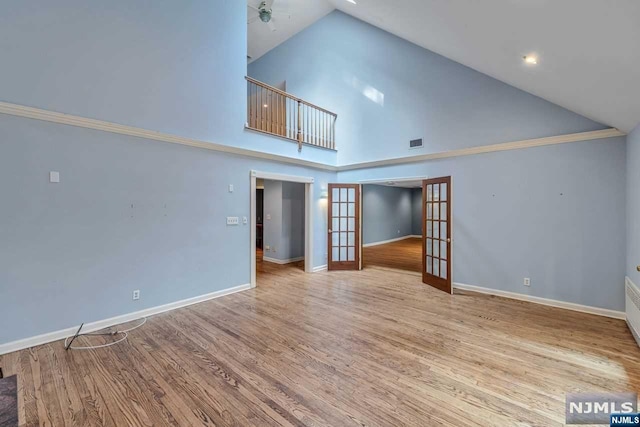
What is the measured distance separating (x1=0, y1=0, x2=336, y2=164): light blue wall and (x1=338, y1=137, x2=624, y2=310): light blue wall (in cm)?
430

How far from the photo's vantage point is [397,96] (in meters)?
5.85

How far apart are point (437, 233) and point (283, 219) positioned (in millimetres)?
3976

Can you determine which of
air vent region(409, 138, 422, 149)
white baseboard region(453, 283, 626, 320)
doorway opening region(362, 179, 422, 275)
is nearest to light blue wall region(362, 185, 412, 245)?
Answer: doorway opening region(362, 179, 422, 275)

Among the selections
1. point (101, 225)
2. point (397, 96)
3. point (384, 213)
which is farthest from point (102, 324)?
point (384, 213)

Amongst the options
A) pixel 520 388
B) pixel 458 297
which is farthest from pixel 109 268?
pixel 458 297

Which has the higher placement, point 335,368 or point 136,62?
point 136,62

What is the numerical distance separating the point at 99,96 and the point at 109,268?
2.24m

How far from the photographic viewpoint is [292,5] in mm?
6711

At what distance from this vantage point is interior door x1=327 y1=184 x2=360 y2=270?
656 cm

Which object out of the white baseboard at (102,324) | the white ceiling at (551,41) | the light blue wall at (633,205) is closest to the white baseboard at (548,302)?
the light blue wall at (633,205)

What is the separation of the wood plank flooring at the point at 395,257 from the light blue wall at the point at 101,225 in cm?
425

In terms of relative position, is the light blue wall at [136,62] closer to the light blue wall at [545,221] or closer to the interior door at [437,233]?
the interior door at [437,233]

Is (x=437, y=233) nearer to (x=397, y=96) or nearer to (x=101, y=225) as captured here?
(x=397, y=96)

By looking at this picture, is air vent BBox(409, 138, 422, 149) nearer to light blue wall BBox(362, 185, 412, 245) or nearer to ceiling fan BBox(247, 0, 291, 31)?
light blue wall BBox(362, 185, 412, 245)
